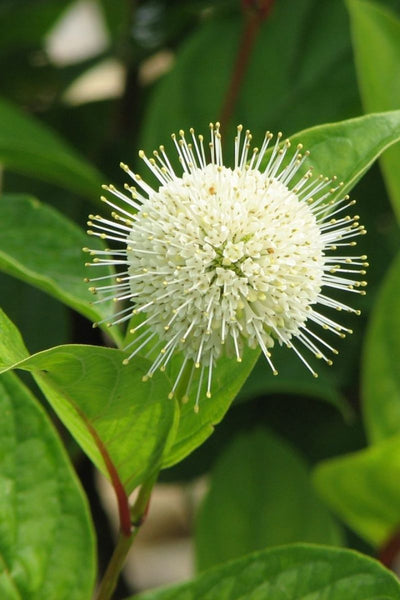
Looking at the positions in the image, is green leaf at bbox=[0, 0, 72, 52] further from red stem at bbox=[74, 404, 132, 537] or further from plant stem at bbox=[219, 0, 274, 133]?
red stem at bbox=[74, 404, 132, 537]

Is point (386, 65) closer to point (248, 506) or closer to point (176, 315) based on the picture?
point (176, 315)

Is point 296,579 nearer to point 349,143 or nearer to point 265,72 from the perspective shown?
point 349,143

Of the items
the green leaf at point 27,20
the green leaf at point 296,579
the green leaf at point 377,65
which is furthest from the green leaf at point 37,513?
the green leaf at point 27,20

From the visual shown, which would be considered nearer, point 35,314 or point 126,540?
point 126,540

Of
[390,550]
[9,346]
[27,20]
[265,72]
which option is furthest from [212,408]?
[27,20]

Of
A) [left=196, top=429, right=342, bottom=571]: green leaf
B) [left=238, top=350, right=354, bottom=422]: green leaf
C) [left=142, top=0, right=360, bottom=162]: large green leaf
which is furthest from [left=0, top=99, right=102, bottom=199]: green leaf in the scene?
[left=196, top=429, right=342, bottom=571]: green leaf

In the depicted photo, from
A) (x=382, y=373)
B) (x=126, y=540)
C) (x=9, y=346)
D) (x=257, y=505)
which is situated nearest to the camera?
(x=9, y=346)
